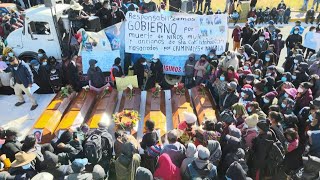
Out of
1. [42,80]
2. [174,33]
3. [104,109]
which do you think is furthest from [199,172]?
[42,80]

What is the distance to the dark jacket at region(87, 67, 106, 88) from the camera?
887 cm

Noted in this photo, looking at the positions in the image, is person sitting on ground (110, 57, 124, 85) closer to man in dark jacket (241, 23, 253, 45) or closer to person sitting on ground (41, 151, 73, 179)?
person sitting on ground (41, 151, 73, 179)

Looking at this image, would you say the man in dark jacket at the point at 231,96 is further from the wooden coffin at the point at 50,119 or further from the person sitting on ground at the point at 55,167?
the wooden coffin at the point at 50,119

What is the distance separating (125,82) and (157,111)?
1413 mm

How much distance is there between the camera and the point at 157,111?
26.7 ft

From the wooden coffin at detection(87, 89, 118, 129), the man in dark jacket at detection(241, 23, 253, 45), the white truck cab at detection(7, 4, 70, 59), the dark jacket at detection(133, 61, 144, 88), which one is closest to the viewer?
the wooden coffin at detection(87, 89, 118, 129)

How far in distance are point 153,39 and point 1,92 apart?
4995mm

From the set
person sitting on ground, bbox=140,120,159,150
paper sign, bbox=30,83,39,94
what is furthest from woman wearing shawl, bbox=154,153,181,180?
paper sign, bbox=30,83,39,94

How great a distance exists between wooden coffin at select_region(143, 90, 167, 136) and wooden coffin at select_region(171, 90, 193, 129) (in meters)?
0.25

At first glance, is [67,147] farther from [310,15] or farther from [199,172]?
[310,15]

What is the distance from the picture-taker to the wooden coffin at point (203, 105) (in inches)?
306

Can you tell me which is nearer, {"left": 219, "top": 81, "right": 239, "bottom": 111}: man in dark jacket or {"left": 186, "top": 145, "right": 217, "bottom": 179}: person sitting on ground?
{"left": 186, "top": 145, "right": 217, "bottom": 179}: person sitting on ground

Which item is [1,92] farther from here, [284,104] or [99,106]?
[284,104]

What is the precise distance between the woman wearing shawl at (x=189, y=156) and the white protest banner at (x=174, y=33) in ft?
15.9
